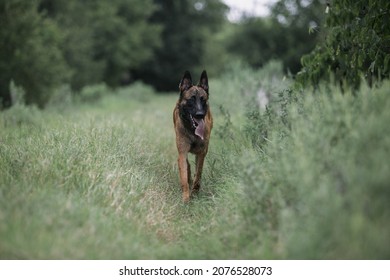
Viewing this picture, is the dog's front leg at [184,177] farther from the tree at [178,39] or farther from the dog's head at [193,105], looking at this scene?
the tree at [178,39]

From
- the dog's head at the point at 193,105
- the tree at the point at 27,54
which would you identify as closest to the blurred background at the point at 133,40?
the tree at the point at 27,54

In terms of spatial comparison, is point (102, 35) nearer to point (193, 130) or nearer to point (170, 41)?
point (170, 41)

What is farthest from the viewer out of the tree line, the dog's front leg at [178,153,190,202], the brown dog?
the brown dog

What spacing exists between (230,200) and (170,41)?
31.2m

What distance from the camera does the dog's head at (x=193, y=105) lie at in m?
6.33

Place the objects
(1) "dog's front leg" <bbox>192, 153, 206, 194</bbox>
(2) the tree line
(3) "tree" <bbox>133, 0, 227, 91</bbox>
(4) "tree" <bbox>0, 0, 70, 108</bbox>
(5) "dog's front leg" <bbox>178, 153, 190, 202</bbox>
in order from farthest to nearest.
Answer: (3) "tree" <bbox>133, 0, 227, 91</bbox> < (4) "tree" <bbox>0, 0, 70, 108</bbox> < (1) "dog's front leg" <bbox>192, 153, 206, 194</bbox> < (2) the tree line < (5) "dog's front leg" <bbox>178, 153, 190, 202</bbox>

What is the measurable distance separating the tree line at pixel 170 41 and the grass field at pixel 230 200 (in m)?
1.19

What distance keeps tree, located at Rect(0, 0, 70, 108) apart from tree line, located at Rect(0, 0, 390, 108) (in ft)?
0.10

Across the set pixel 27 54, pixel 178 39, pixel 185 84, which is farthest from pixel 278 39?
pixel 185 84

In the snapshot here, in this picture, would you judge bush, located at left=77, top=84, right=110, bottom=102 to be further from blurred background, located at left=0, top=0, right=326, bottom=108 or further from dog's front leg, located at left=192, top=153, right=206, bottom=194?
dog's front leg, located at left=192, top=153, right=206, bottom=194

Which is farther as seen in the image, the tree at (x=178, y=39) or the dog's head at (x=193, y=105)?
the tree at (x=178, y=39)

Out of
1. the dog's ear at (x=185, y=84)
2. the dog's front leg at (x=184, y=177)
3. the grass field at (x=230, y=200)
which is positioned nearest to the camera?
the grass field at (x=230, y=200)

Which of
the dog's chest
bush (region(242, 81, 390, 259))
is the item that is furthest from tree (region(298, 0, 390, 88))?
the dog's chest

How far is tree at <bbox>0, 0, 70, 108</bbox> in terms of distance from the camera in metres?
12.7
